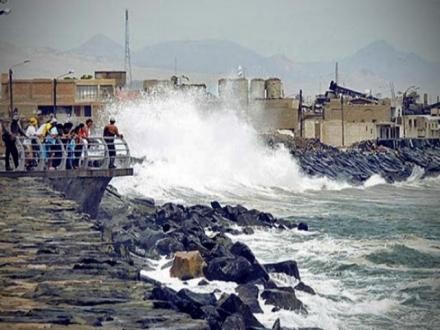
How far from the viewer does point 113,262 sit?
822cm

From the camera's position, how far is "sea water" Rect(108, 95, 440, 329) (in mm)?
12828

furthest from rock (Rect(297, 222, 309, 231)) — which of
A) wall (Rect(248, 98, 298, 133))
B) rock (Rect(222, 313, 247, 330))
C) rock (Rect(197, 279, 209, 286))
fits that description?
wall (Rect(248, 98, 298, 133))

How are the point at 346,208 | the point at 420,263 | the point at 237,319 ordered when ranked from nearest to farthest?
the point at 237,319, the point at 420,263, the point at 346,208

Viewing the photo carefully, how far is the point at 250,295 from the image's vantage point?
460 inches

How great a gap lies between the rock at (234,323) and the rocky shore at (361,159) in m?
36.8

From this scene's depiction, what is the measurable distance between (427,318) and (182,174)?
25480 mm

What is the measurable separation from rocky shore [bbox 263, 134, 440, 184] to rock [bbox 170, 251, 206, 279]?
33001 millimetres

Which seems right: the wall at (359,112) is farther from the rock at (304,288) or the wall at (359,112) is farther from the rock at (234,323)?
the rock at (234,323)

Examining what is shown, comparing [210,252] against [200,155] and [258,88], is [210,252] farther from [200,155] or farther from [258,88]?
[258,88]

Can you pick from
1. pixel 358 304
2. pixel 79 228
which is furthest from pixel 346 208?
pixel 79 228

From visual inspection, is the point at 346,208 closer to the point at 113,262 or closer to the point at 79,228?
the point at 79,228

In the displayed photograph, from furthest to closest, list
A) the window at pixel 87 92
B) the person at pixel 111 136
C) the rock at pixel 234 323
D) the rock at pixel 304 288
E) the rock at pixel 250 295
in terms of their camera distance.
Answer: the window at pixel 87 92 < the person at pixel 111 136 < the rock at pixel 304 288 < the rock at pixel 250 295 < the rock at pixel 234 323

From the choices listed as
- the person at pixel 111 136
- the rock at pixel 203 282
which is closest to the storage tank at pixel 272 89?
the person at pixel 111 136

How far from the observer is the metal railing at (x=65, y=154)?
14.8 metres
